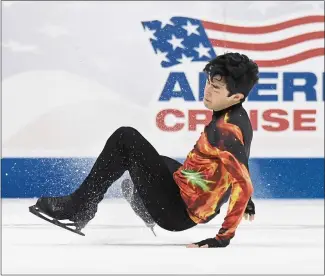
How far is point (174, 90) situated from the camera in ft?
18.0

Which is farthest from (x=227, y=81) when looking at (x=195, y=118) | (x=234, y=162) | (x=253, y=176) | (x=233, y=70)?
(x=253, y=176)

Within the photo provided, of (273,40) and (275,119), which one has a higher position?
(273,40)

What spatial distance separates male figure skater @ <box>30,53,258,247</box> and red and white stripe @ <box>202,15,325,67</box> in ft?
8.72

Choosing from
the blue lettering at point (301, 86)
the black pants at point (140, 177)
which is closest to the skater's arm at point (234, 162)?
the black pants at point (140, 177)

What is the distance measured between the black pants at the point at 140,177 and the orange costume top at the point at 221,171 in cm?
5

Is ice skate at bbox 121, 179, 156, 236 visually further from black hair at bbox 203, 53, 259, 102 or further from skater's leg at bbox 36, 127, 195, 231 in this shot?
black hair at bbox 203, 53, 259, 102

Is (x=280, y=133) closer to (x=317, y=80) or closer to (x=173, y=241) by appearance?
(x=317, y=80)

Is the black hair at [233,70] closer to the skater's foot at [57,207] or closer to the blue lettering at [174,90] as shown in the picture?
the skater's foot at [57,207]

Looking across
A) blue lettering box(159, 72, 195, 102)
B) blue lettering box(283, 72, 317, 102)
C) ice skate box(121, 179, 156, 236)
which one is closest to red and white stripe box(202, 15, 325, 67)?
blue lettering box(283, 72, 317, 102)

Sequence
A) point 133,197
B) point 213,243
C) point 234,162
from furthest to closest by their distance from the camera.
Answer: point 133,197, point 213,243, point 234,162

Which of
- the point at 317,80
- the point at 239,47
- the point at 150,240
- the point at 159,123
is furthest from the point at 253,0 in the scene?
the point at 150,240

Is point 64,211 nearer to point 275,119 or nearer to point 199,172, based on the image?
point 199,172

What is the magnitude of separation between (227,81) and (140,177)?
548 mm

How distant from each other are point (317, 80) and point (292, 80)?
0.19 meters
